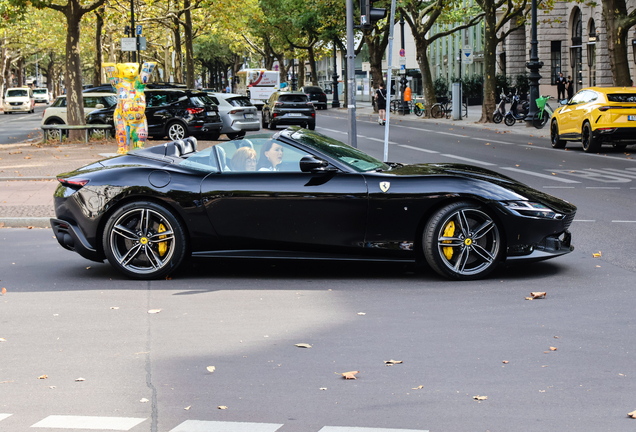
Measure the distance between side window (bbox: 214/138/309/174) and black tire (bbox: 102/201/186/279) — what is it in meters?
0.68

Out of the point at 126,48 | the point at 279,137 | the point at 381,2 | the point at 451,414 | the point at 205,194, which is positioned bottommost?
the point at 451,414

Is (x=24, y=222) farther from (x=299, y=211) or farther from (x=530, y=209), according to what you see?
(x=530, y=209)

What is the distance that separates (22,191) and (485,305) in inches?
368

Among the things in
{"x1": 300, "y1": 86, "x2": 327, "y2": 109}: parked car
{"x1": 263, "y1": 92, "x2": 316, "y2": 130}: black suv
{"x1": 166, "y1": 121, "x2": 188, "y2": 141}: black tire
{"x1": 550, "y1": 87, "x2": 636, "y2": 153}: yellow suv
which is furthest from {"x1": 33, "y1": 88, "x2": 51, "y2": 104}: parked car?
{"x1": 550, "y1": 87, "x2": 636, "y2": 153}: yellow suv

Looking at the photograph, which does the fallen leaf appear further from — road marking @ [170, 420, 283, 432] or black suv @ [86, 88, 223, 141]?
black suv @ [86, 88, 223, 141]

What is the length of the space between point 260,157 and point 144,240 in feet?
3.97

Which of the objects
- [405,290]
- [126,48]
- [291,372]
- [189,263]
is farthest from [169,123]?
[291,372]

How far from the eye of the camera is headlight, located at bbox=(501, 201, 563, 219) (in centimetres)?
661

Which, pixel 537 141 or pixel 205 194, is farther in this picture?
pixel 537 141

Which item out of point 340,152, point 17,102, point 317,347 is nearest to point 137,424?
point 317,347

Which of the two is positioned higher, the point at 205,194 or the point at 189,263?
the point at 205,194

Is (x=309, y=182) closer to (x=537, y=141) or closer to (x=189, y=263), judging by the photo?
(x=189, y=263)

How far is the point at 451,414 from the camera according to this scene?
3.85 m

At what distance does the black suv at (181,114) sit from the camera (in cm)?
2480
